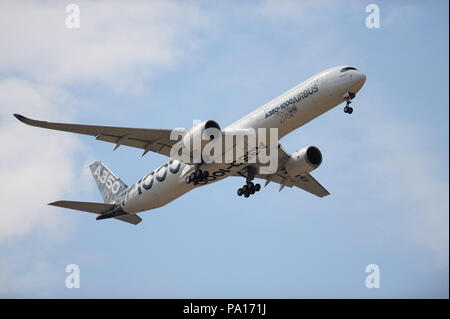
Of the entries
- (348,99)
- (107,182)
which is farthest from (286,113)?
(107,182)

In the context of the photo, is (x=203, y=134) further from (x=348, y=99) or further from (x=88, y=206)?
(x=88, y=206)

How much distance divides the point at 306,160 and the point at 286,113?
5935 millimetres

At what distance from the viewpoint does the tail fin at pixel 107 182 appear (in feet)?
151

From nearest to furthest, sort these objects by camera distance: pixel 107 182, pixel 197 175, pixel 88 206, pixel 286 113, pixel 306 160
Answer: pixel 286 113 < pixel 197 175 < pixel 306 160 < pixel 88 206 < pixel 107 182

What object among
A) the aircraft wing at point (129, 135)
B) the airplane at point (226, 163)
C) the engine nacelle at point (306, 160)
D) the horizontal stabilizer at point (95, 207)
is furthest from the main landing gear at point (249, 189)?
the horizontal stabilizer at point (95, 207)

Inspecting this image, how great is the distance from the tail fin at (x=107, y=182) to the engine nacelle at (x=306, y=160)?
39.8 feet

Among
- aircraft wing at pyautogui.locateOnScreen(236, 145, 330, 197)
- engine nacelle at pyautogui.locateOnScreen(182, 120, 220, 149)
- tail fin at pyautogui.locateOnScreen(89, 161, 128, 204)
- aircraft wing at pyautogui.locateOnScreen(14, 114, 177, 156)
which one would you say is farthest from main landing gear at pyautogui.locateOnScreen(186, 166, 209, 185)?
tail fin at pyautogui.locateOnScreen(89, 161, 128, 204)

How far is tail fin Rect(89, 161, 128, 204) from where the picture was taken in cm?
4600

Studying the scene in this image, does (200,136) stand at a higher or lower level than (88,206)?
higher

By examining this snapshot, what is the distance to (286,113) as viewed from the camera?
35375mm

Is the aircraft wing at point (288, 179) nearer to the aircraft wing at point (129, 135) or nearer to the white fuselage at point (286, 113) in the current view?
the white fuselage at point (286, 113)

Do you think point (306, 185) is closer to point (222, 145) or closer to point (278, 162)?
point (278, 162)
